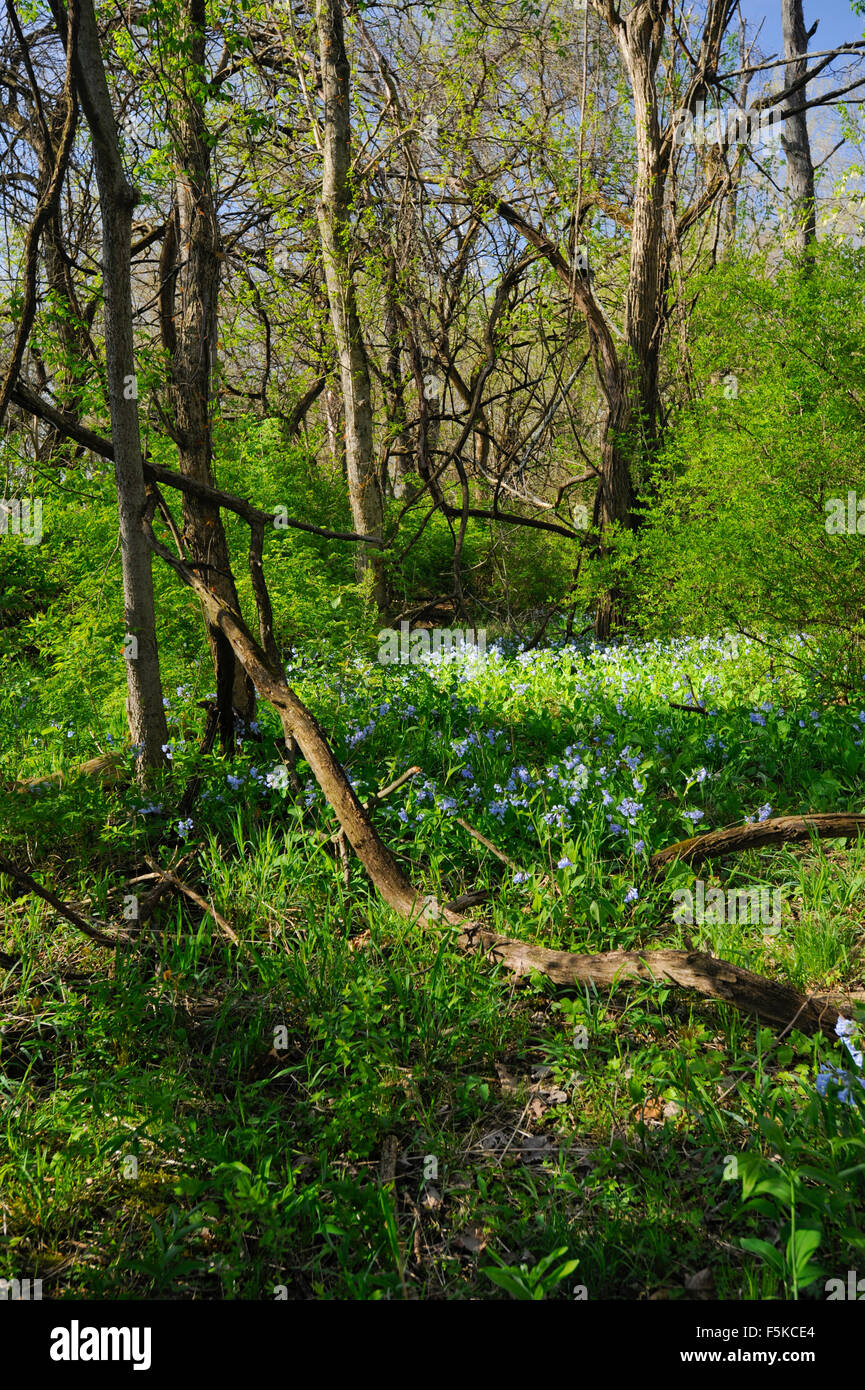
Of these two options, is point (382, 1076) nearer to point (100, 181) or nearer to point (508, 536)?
point (100, 181)

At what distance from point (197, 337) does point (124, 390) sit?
1541 mm

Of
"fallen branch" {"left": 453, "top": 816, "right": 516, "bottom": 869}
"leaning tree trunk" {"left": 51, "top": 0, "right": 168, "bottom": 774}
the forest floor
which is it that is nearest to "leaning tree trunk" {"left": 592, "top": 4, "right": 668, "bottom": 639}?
the forest floor

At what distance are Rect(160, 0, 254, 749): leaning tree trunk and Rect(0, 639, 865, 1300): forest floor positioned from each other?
74 centimetres

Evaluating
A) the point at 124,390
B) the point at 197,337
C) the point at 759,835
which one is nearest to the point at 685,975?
the point at 759,835

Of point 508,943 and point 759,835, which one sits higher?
point 759,835

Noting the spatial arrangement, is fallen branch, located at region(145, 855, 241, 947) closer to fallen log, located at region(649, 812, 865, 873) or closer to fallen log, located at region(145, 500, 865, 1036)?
fallen log, located at region(145, 500, 865, 1036)

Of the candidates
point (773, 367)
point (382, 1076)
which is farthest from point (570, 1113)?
point (773, 367)

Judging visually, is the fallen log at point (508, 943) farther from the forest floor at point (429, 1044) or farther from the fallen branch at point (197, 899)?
the fallen branch at point (197, 899)

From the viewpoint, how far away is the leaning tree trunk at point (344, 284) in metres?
7.22

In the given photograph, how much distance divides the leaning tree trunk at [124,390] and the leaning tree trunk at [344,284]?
139 inches

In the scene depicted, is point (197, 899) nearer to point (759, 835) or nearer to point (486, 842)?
point (486, 842)

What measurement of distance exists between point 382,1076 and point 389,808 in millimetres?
1404

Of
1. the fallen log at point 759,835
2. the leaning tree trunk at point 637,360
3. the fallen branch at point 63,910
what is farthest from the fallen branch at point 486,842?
the leaning tree trunk at point 637,360

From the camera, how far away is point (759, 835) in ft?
10.6
